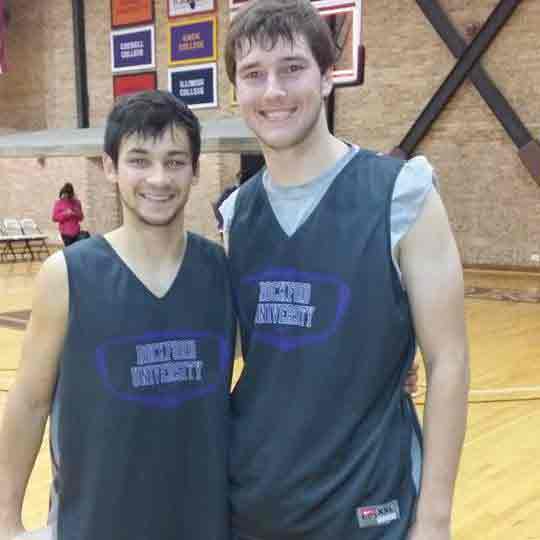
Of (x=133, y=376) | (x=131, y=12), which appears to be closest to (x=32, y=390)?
(x=133, y=376)

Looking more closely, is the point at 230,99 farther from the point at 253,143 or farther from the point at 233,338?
the point at 233,338

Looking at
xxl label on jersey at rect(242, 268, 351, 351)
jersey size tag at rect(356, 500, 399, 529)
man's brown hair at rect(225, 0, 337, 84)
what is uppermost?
man's brown hair at rect(225, 0, 337, 84)

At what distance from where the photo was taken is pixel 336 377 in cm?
123

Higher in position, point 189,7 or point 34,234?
point 189,7

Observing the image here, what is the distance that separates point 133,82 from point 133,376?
48.2 ft

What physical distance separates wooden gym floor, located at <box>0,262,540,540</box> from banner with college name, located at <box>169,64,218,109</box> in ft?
22.6

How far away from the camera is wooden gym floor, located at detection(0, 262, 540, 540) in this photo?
306 centimetres

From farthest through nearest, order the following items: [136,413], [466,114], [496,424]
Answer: [466,114]
[496,424]
[136,413]

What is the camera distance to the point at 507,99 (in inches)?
427

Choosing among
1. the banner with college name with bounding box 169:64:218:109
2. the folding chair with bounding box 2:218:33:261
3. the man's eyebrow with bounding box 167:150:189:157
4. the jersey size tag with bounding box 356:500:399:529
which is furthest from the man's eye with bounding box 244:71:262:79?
the folding chair with bounding box 2:218:33:261

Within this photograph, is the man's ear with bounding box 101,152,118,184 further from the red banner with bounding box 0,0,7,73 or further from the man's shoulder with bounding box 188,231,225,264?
the red banner with bounding box 0,0,7,73

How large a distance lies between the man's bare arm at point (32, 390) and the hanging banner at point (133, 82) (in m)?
14.1

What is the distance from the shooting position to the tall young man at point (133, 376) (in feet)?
4.42

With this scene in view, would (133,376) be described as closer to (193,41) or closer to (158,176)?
(158,176)
